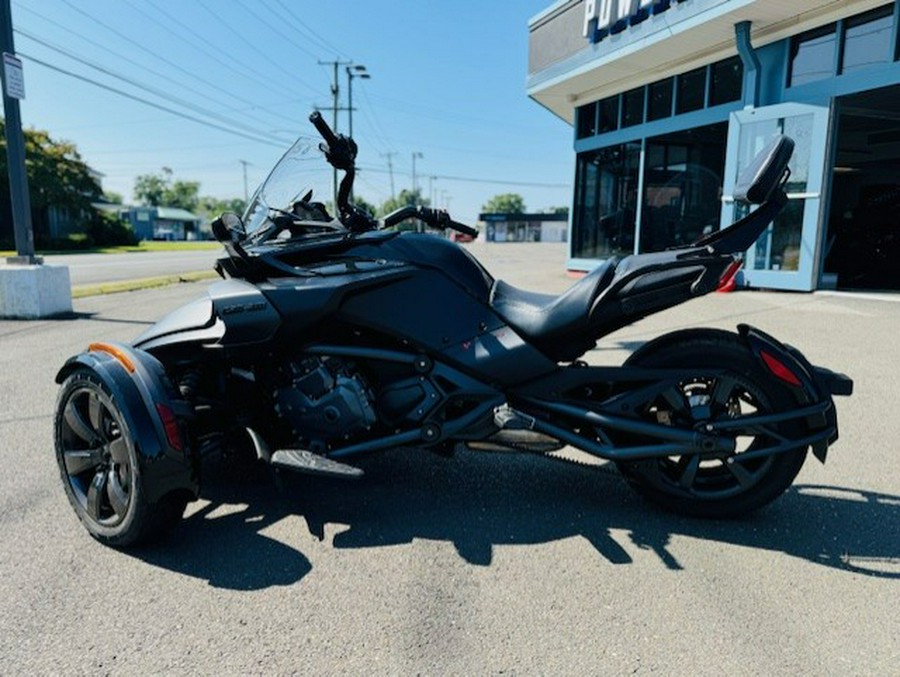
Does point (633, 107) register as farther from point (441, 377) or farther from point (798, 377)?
point (441, 377)

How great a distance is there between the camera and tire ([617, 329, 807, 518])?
268cm

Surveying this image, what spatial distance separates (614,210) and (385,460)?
13.0m

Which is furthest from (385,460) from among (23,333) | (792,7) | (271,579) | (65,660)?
(792,7)

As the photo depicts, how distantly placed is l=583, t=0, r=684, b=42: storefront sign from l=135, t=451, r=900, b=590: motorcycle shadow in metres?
10.9

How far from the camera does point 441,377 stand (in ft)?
9.11

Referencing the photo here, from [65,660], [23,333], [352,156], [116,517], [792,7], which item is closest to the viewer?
[65,660]

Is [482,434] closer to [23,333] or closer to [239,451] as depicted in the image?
[239,451]

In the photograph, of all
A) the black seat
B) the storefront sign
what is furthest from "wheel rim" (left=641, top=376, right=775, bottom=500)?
the storefront sign

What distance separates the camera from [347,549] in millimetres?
2629

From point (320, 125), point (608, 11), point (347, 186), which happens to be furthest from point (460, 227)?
point (608, 11)

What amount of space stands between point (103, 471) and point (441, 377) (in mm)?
1567

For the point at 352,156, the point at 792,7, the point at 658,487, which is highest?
the point at 792,7

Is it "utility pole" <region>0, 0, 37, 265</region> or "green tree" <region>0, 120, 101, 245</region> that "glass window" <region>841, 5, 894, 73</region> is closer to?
"utility pole" <region>0, 0, 37, 265</region>

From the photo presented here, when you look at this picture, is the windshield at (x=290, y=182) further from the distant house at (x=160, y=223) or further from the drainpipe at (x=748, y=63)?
the distant house at (x=160, y=223)
